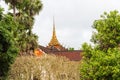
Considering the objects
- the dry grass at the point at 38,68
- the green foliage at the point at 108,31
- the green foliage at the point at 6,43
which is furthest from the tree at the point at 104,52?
the green foliage at the point at 6,43

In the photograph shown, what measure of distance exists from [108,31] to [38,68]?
5.39m

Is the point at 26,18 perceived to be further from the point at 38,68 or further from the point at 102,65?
the point at 102,65

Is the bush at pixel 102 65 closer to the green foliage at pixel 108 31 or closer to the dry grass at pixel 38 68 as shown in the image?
the green foliage at pixel 108 31

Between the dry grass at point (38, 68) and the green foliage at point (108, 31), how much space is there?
415 centimetres

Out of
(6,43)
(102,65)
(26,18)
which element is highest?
(26,18)

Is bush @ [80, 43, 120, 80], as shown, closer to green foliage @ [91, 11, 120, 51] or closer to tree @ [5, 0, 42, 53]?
green foliage @ [91, 11, 120, 51]

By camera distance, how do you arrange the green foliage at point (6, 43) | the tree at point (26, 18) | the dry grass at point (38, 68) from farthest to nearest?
the tree at point (26, 18) → the dry grass at point (38, 68) → the green foliage at point (6, 43)

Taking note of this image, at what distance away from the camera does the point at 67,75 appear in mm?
37594

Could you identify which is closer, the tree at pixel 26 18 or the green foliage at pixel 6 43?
the green foliage at pixel 6 43

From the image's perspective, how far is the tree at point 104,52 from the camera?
101 feet

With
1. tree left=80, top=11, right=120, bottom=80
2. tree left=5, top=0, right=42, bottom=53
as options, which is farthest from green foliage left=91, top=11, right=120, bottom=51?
tree left=5, top=0, right=42, bottom=53

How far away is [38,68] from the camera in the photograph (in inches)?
1359

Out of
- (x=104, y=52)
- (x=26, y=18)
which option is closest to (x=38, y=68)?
(x=104, y=52)

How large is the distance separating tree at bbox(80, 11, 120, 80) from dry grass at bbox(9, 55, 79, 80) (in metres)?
3.19
